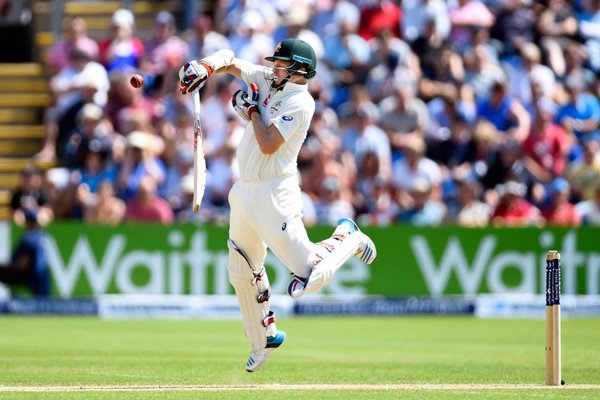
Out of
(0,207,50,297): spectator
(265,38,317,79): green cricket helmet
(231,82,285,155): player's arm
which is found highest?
(265,38,317,79): green cricket helmet

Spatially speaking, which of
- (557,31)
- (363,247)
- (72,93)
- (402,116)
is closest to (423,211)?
(402,116)

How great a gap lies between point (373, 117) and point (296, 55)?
403 inches

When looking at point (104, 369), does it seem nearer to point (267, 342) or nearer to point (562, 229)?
point (267, 342)

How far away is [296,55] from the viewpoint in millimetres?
9375

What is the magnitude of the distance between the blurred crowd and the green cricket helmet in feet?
29.8

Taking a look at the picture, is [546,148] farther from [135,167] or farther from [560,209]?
[135,167]

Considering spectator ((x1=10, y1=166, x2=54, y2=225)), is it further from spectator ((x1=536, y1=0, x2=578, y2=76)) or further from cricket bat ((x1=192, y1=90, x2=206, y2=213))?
cricket bat ((x1=192, y1=90, x2=206, y2=213))

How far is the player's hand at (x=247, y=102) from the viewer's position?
9406 millimetres

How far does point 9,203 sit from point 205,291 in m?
3.81

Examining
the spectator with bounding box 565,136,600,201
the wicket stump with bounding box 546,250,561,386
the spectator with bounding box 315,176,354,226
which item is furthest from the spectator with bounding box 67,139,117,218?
the wicket stump with bounding box 546,250,561,386

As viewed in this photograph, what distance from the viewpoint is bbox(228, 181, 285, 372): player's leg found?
9.52 meters

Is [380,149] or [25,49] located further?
[25,49]

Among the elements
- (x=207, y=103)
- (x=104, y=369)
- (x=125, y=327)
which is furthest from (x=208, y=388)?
(x=207, y=103)

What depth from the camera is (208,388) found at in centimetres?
891
